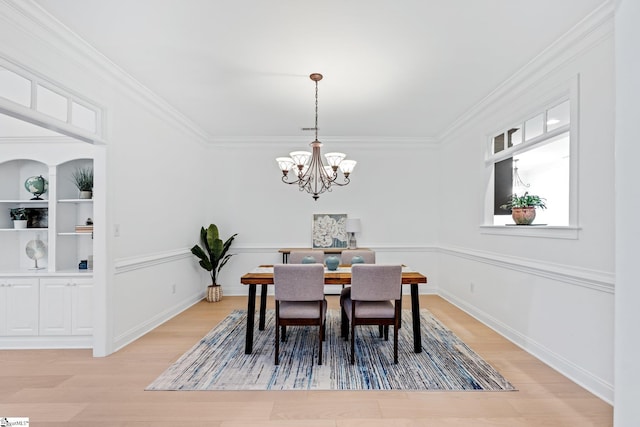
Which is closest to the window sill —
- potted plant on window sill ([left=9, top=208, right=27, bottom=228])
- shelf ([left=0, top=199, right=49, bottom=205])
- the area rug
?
the area rug

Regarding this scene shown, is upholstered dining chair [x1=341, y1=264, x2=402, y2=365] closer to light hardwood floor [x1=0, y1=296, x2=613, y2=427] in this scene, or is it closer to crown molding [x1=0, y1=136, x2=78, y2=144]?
light hardwood floor [x1=0, y1=296, x2=613, y2=427]

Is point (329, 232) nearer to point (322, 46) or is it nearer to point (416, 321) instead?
point (416, 321)

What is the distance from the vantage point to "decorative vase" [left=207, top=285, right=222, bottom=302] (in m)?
5.48

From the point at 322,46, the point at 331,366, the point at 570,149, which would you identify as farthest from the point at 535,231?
the point at 322,46

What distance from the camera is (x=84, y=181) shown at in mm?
3705

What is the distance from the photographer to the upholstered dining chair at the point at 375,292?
120 inches

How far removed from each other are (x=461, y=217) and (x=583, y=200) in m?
2.42

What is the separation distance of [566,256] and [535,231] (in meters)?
0.44

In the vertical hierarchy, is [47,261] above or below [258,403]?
above

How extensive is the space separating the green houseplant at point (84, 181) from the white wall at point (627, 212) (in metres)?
4.29

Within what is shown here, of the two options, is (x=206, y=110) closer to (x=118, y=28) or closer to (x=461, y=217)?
(x=118, y=28)

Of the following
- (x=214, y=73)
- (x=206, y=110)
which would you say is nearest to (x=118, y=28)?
(x=214, y=73)

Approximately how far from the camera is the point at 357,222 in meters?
5.82

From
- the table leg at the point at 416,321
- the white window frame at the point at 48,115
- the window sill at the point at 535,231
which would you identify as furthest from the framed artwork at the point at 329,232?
the white window frame at the point at 48,115
